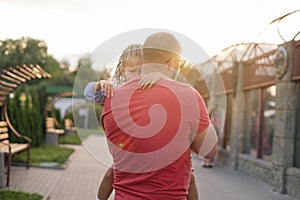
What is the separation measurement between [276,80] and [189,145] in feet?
22.5

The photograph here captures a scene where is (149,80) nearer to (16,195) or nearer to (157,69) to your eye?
Result: (157,69)

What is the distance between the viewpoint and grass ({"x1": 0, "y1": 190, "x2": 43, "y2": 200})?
19.4 feet

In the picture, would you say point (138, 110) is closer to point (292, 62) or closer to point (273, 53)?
point (292, 62)

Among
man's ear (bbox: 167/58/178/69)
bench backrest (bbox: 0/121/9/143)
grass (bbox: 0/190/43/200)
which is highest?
man's ear (bbox: 167/58/178/69)

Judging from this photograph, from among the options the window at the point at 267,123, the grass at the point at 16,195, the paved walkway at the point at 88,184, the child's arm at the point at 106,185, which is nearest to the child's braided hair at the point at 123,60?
the child's arm at the point at 106,185

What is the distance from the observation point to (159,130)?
169 cm

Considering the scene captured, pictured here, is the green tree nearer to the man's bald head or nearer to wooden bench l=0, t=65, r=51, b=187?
the man's bald head

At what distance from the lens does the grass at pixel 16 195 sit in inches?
233

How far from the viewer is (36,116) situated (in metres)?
14.5

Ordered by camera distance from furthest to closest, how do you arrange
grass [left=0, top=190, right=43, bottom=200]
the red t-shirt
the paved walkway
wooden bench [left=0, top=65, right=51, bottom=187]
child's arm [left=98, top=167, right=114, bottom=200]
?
wooden bench [left=0, top=65, right=51, bottom=187], the paved walkway, grass [left=0, top=190, right=43, bottom=200], child's arm [left=98, top=167, right=114, bottom=200], the red t-shirt

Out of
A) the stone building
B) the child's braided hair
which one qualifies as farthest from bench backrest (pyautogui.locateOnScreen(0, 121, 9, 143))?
the child's braided hair

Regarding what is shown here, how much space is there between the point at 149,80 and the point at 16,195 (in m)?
4.94

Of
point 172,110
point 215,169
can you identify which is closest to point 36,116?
point 215,169

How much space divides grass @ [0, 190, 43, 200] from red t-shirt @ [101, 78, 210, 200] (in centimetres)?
455
